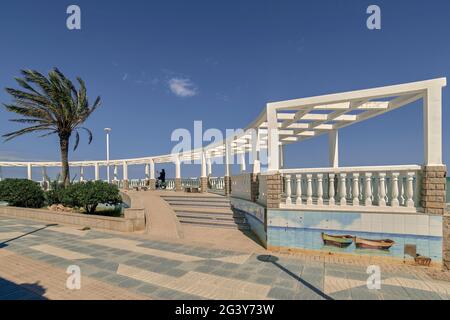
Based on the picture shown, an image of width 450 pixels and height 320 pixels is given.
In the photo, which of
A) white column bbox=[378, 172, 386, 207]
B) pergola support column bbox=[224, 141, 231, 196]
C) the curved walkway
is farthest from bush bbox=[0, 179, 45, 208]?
white column bbox=[378, 172, 386, 207]

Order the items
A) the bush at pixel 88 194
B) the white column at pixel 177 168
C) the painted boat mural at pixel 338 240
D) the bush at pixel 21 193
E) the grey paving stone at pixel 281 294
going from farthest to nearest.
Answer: the white column at pixel 177 168, the bush at pixel 21 193, the bush at pixel 88 194, the painted boat mural at pixel 338 240, the grey paving stone at pixel 281 294

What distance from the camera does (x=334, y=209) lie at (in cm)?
551

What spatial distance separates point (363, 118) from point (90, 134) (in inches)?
667

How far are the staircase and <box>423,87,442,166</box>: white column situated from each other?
5930 mm

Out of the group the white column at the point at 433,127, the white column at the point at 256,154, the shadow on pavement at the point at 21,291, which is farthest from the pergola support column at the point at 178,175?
the white column at the point at 433,127

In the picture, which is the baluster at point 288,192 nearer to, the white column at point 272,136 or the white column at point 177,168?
the white column at point 272,136

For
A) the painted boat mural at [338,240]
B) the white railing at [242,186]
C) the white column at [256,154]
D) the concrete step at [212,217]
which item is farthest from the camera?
the white railing at [242,186]

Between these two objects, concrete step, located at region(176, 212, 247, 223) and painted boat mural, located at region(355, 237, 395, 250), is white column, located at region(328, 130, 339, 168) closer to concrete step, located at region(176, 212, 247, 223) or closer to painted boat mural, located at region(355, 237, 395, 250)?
concrete step, located at region(176, 212, 247, 223)

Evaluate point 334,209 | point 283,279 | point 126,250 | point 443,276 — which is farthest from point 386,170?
point 126,250

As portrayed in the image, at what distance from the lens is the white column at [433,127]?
15.7 feet

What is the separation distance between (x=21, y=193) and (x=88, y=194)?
5.68 m

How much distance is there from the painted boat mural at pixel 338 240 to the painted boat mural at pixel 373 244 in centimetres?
17

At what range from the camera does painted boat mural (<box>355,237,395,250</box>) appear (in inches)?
197

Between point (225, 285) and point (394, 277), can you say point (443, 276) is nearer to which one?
point (394, 277)
